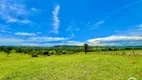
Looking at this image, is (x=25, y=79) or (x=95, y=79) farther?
(x=25, y=79)

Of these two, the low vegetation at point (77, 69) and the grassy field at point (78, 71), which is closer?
the grassy field at point (78, 71)

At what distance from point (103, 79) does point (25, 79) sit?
36.2ft

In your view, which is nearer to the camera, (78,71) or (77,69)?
(78,71)

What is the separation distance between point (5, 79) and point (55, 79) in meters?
8.00

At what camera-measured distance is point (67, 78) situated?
26.9 metres

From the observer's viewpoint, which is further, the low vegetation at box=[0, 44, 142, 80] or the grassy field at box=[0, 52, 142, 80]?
the low vegetation at box=[0, 44, 142, 80]

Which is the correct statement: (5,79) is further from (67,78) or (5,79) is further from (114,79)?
(114,79)

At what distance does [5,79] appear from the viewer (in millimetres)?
28844

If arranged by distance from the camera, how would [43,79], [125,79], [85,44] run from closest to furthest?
[125,79] < [43,79] < [85,44]

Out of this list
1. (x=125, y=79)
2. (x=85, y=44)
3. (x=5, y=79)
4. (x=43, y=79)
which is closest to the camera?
(x=125, y=79)

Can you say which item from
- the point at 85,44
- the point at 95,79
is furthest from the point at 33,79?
the point at 85,44

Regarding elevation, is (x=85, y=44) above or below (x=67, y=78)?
above

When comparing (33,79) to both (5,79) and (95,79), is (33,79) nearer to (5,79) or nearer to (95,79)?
(5,79)

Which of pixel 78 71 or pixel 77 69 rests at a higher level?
pixel 77 69
